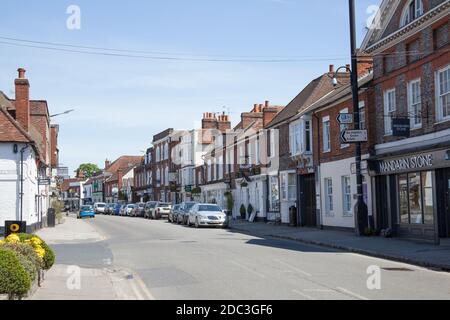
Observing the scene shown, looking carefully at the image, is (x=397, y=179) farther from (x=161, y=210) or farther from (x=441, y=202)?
(x=161, y=210)

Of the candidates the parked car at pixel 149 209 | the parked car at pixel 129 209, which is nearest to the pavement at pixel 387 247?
the parked car at pixel 149 209

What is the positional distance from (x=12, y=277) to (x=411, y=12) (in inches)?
732

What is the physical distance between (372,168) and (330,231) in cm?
487

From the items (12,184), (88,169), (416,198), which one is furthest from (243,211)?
(88,169)

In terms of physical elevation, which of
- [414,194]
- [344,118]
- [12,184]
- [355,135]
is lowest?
[414,194]

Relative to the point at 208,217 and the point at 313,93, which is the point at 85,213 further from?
the point at 313,93

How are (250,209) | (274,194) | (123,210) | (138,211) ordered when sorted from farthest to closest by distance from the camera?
(123,210) < (138,211) < (250,209) < (274,194)

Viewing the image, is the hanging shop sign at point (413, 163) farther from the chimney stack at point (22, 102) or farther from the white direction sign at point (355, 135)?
the chimney stack at point (22, 102)

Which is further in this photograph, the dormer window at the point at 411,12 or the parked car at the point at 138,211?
the parked car at the point at 138,211

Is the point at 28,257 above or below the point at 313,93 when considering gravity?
below

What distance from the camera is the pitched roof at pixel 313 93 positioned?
3488cm

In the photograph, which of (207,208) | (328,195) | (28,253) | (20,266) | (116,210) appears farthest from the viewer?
(116,210)

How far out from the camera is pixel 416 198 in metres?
21.8

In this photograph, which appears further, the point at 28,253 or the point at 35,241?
the point at 35,241
